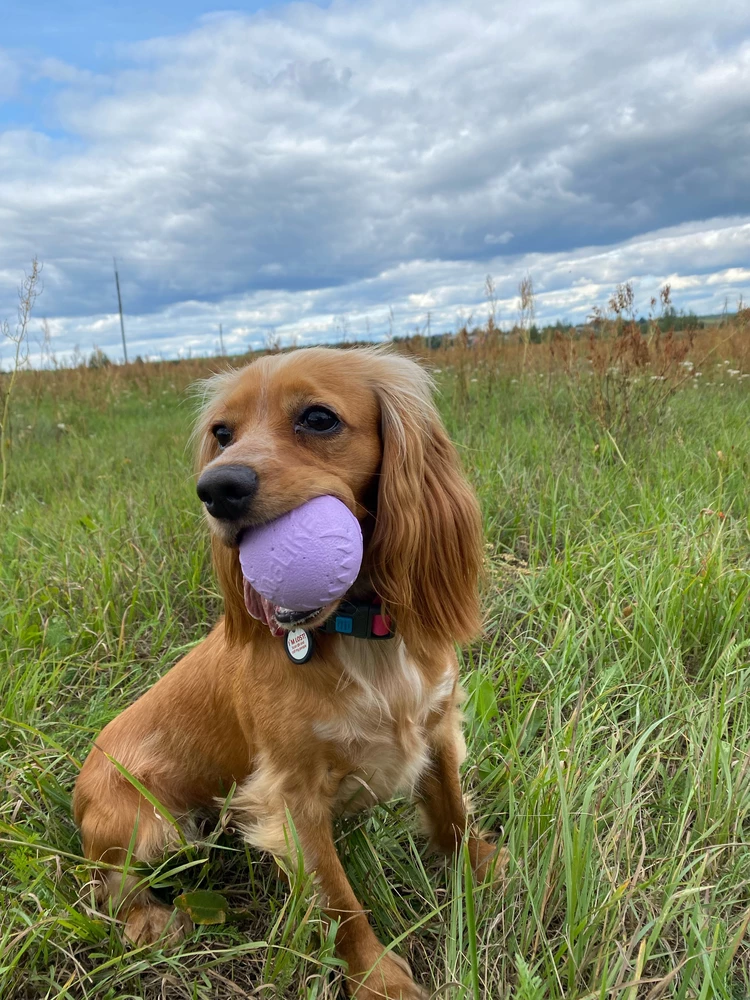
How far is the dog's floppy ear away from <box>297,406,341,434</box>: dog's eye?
0.62ft

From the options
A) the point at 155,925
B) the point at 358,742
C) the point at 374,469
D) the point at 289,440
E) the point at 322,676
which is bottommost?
the point at 155,925

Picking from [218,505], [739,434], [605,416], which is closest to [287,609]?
[218,505]

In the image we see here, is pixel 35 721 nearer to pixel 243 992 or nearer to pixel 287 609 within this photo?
pixel 243 992

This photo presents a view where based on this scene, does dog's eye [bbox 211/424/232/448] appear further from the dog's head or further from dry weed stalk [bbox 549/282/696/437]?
dry weed stalk [bbox 549/282/696/437]

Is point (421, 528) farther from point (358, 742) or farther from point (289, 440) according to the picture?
point (358, 742)

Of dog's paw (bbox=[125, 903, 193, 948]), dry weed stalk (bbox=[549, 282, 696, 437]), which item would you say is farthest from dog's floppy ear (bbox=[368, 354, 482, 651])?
dry weed stalk (bbox=[549, 282, 696, 437])

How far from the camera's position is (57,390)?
359 inches

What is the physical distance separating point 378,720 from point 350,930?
0.53 metres

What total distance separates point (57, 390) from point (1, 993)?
880cm

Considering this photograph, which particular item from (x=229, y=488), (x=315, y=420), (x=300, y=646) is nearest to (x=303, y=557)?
(x=229, y=488)

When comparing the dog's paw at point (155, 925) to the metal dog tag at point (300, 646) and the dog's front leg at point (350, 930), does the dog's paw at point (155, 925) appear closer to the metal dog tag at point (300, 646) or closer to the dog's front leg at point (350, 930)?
the dog's front leg at point (350, 930)

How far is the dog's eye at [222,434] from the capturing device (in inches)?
73.4

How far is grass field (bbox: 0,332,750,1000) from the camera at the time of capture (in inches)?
58.5

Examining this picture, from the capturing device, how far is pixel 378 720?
1.67 m
